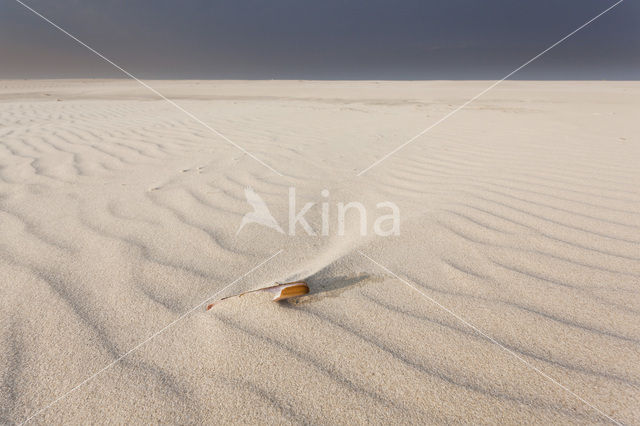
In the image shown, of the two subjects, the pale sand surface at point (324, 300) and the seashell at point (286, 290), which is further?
the seashell at point (286, 290)

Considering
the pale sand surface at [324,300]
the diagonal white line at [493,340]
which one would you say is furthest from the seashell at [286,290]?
the diagonal white line at [493,340]

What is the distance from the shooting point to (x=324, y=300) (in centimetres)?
124

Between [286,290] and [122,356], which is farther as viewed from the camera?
Answer: [286,290]

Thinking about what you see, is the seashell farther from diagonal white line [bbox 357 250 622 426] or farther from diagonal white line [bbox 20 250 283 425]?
diagonal white line [bbox 357 250 622 426]

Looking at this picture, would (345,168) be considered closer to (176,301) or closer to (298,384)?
(176,301)

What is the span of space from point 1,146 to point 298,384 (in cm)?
408

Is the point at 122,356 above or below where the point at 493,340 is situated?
below

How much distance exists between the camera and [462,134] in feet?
14.5

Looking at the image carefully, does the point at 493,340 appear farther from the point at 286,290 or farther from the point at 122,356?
the point at 122,356

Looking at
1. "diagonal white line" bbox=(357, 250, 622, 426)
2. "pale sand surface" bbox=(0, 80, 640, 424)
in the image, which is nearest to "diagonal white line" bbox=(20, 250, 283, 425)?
"pale sand surface" bbox=(0, 80, 640, 424)

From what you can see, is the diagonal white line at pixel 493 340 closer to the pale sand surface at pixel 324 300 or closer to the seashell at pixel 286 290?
the pale sand surface at pixel 324 300

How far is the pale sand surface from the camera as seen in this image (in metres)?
0.88

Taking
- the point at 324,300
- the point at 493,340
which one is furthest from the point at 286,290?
the point at 493,340

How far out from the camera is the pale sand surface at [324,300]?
88 centimetres
